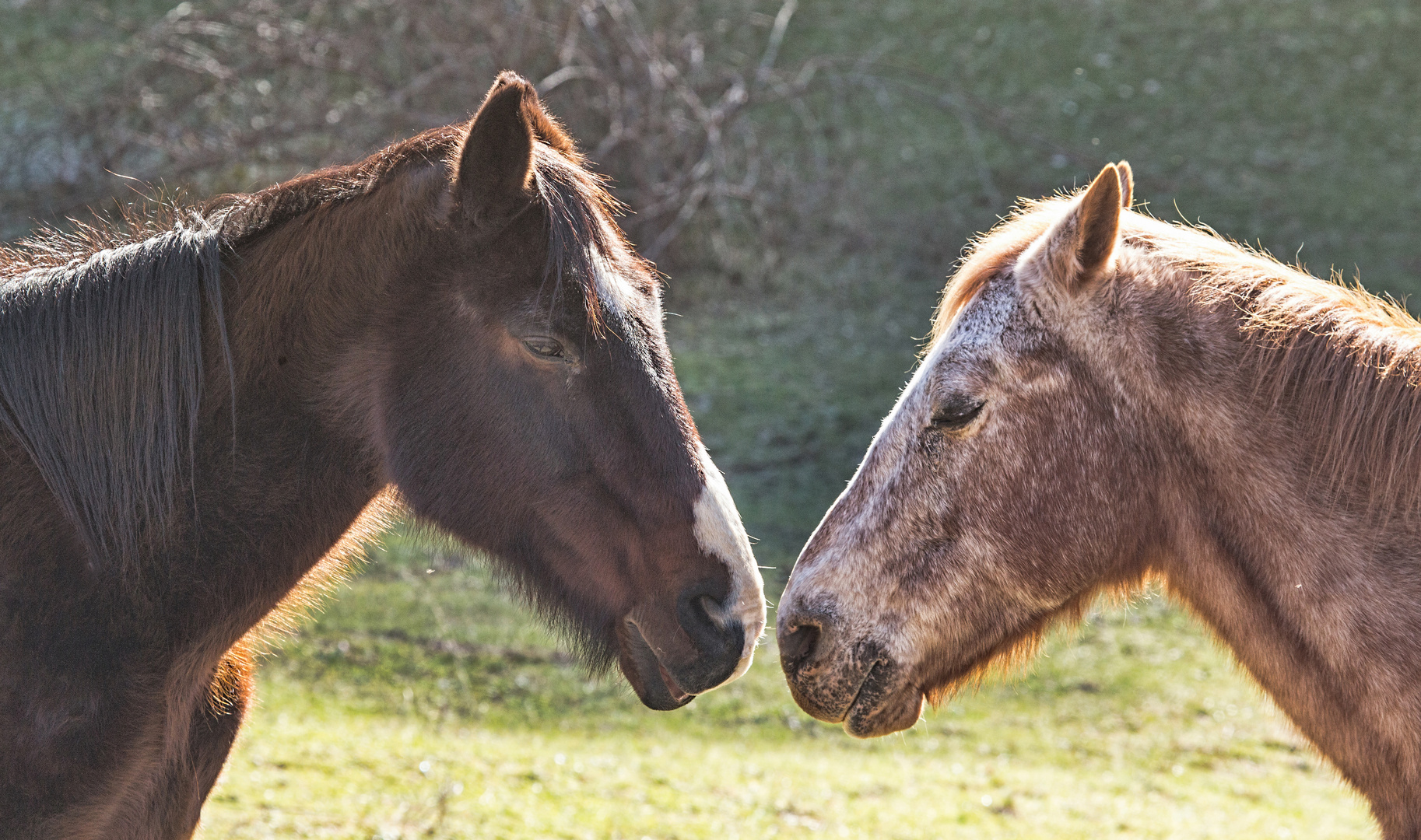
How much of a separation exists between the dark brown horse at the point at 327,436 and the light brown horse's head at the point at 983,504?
31 cm

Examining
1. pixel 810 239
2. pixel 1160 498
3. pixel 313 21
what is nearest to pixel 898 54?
pixel 810 239

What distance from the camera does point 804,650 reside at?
8.77ft

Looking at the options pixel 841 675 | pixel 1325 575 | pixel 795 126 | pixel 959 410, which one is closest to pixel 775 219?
pixel 795 126

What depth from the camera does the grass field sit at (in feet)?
14.1

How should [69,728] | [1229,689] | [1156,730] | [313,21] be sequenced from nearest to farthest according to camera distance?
1. [69,728]
2. [1156,730]
3. [1229,689]
4. [313,21]

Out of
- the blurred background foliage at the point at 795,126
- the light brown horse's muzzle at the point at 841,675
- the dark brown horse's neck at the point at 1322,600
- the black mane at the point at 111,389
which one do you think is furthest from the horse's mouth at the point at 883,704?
the blurred background foliage at the point at 795,126

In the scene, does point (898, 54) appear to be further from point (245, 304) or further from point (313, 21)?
point (245, 304)

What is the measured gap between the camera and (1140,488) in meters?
2.52

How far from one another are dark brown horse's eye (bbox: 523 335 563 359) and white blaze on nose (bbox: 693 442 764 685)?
0.44 meters

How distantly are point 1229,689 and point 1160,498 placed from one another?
412 cm

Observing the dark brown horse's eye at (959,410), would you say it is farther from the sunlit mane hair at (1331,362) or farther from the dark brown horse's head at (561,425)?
the dark brown horse's head at (561,425)

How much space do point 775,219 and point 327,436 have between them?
9.10m

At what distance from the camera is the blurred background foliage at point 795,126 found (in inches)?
352

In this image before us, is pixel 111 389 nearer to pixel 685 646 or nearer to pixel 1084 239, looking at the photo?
pixel 685 646
